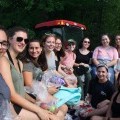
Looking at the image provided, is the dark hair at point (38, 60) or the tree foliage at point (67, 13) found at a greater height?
the tree foliage at point (67, 13)

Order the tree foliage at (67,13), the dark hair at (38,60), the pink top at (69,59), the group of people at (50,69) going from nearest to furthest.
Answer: the group of people at (50,69) < the dark hair at (38,60) < the pink top at (69,59) < the tree foliage at (67,13)

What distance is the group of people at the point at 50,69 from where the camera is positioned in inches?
153

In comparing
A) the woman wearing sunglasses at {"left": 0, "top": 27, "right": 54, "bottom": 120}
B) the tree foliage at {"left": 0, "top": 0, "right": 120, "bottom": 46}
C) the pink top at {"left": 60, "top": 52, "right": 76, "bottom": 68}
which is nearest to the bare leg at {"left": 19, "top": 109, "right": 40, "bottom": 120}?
the woman wearing sunglasses at {"left": 0, "top": 27, "right": 54, "bottom": 120}

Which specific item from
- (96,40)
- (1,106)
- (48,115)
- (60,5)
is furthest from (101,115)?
(60,5)

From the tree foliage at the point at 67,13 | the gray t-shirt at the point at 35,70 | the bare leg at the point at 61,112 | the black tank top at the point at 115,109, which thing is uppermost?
the tree foliage at the point at 67,13

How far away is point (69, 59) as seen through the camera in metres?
8.29

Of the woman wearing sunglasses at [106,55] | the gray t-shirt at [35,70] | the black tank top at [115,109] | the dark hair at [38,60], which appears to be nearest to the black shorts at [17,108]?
the gray t-shirt at [35,70]

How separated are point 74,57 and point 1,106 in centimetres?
541

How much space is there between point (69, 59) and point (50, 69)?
7.84 feet

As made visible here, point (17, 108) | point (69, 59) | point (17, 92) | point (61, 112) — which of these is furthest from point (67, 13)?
point (17, 108)

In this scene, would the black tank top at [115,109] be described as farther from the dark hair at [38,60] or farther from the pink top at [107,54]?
the pink top at [107,54]

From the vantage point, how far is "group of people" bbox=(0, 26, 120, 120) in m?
3.88

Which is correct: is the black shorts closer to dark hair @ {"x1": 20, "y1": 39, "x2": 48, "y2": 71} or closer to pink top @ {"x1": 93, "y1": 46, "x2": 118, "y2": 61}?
dark hair @ {"x1": 20, "y1": 39, "x2": 48, "y2": 71}

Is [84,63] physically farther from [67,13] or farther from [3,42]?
[67,13]
